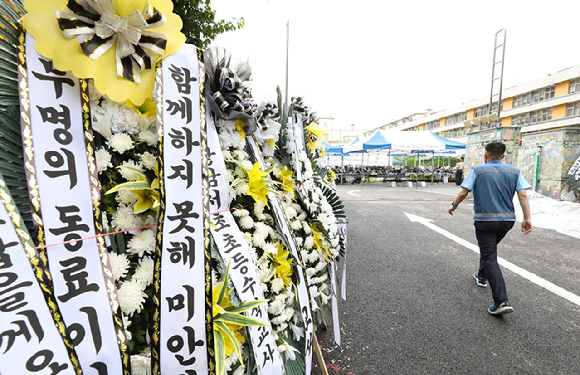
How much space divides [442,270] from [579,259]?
2.14 meters

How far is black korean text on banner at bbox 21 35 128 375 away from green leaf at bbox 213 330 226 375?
27 centimetres

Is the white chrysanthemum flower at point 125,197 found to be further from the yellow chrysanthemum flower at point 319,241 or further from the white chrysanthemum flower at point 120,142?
the yellow chrysanthemum flower at point 319,241

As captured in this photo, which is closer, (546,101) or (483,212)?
(483,212)

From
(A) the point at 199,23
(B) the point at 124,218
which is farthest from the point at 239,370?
(A) the point at 199,23

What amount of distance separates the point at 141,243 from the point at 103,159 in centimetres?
30

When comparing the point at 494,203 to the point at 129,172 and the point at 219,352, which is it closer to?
the point at 219,352

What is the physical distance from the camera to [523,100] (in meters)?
36.4

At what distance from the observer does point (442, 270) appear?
12.8 ft

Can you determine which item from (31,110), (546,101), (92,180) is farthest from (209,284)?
(546,101)

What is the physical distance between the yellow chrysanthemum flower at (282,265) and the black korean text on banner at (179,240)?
1.64 feet

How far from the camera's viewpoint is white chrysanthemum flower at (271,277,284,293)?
4.47 feet

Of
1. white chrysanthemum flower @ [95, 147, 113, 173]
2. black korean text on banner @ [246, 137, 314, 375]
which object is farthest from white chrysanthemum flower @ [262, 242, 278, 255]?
white chrysanthemum flower @ [95, 147, 113, 173]

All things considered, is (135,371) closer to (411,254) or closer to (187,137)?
(187,137)

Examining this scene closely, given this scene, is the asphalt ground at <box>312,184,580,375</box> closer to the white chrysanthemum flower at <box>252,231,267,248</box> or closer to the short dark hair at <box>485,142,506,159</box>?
the white chrysanthemum flower at <box>252,231,267,248</box>
